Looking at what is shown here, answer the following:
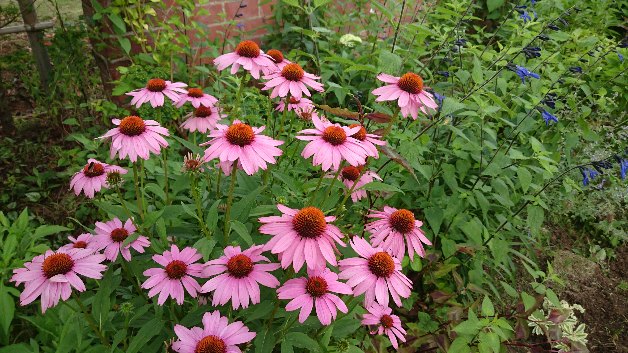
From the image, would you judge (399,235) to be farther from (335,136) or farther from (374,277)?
(335,136)

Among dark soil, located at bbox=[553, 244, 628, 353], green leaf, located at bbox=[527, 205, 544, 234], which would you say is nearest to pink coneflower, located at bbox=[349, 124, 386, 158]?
green leaf, located at bbox=[527, 205, 544, 234]

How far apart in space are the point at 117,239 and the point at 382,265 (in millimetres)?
719

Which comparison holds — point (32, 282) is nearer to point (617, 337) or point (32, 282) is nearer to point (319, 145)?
point (319, 145)

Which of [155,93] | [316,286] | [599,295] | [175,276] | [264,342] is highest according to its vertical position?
[155,93]

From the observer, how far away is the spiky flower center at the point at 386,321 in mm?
1416

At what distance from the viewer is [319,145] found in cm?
108

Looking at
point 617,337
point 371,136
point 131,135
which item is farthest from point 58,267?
point 617,337

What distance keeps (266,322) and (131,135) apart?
60cm

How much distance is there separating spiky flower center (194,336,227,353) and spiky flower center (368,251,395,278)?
1.23 ft

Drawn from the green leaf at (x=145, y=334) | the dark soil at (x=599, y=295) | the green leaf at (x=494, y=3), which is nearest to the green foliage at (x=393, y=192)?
the green leaf at (x=145, y=334)

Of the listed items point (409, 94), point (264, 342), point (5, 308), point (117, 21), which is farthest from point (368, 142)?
point (117, 21)

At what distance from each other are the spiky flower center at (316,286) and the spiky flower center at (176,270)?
323 millimetres

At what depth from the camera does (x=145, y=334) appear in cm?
113

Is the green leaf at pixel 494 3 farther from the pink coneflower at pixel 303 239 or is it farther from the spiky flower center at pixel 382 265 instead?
the pink coneflower at pixel 303 239
